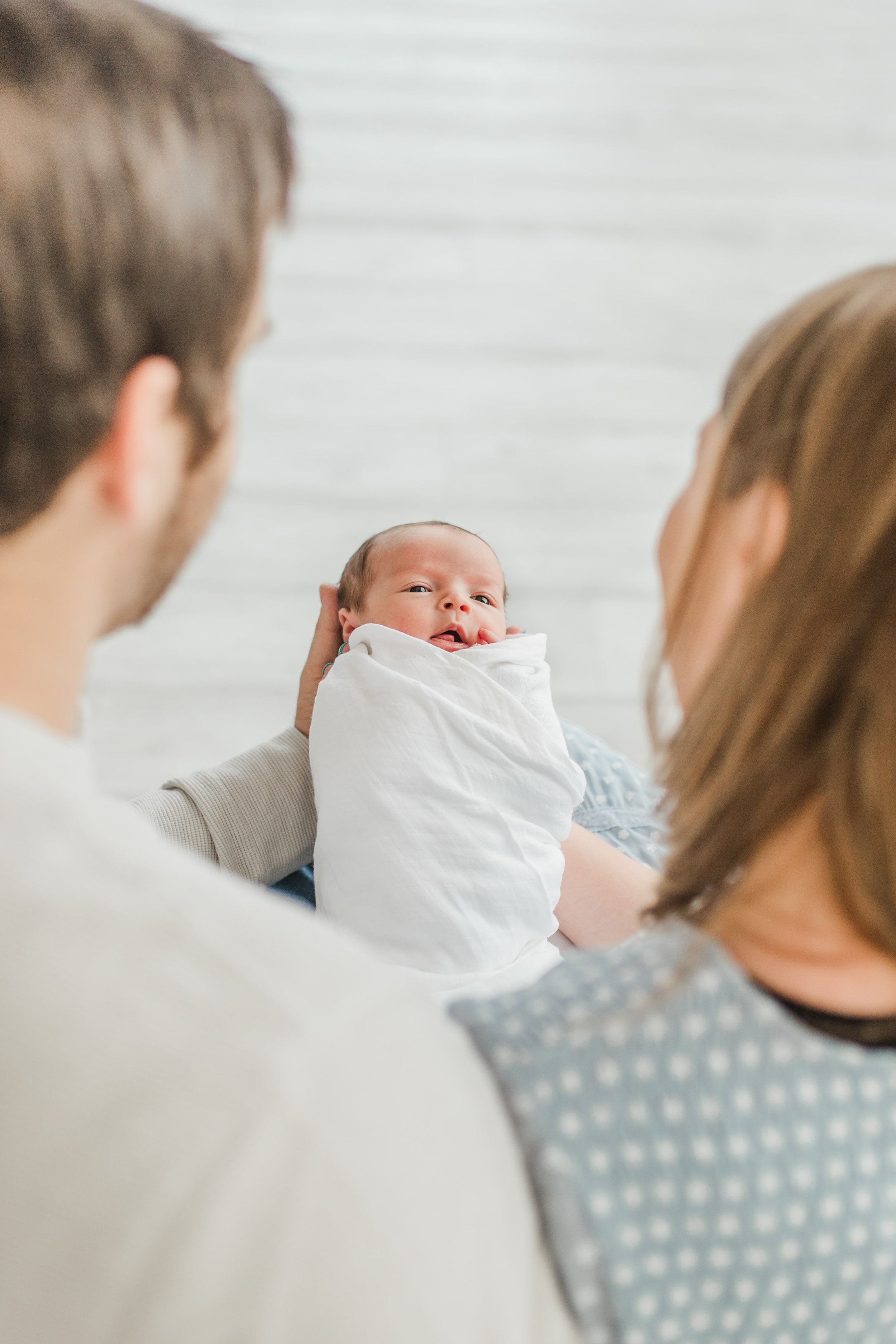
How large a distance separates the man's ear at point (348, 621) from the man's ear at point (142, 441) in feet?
2.51

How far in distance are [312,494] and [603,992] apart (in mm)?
1749

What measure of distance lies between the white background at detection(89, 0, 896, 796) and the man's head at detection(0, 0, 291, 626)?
122 cm

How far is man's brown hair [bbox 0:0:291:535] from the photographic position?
1.57 feet

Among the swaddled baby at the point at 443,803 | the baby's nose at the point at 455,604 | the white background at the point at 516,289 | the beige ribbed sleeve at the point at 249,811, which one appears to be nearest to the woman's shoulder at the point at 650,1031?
the swaddled baby at the point at 443,803

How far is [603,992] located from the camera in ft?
1.75

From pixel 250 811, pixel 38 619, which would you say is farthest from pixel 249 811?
pixel 38 619

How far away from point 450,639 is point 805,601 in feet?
2.65

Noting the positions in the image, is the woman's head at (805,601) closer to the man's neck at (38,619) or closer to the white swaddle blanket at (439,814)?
the man's neck at (38,619)

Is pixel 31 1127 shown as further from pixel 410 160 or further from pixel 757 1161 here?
pixel 410 160

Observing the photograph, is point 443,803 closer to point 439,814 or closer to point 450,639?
point 439,814

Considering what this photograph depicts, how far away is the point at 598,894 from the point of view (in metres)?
1.12

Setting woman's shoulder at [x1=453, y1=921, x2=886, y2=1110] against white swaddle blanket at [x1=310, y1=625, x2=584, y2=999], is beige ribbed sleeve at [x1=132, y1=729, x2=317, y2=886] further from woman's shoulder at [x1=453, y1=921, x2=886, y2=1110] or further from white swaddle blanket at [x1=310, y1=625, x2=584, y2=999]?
woman's shoulder at [x1=453, y1=921, x2=886, y2=1110]

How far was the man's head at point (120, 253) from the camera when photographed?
0.48 meters

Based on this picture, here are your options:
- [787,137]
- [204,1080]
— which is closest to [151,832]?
[204,1080]
